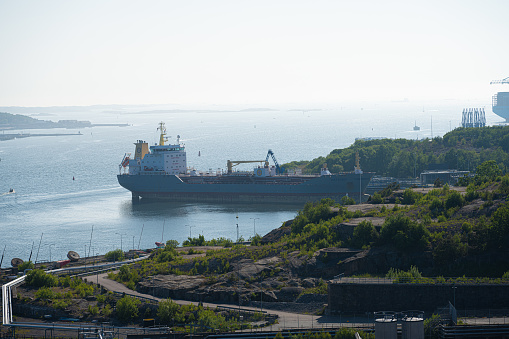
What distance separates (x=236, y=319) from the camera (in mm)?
28125

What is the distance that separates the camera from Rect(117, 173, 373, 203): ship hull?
75812 mm

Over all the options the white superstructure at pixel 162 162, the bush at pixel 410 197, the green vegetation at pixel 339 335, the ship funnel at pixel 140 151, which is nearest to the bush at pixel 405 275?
the green vegetation at pixel 339 335

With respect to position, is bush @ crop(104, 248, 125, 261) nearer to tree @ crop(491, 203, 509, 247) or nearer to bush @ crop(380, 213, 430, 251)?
bush @ crop(380, 213, 430, 251)

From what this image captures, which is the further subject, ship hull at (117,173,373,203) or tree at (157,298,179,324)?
ship hull at (117,173,373,203)

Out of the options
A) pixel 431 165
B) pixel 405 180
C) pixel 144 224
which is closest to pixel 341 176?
pixel 405 180

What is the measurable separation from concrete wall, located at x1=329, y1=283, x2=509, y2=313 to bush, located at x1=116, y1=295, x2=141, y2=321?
8.61 meters

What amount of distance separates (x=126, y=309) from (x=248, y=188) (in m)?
50.6

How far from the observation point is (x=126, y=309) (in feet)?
97.6

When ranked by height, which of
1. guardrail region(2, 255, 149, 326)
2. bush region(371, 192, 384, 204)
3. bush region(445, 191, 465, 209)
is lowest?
guardrail region(2, 255, 149, 326)

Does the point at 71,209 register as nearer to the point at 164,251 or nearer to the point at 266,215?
the point at 266,215

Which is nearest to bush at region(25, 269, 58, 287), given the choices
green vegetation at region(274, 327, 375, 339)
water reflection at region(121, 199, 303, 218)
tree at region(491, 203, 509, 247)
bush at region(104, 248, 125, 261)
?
bush at region(104, 248, 125, 261)

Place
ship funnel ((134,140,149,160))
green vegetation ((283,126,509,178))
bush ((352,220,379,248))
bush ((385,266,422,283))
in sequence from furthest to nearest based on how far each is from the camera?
ship funnel ((134,140,149,160)) < green vegetation ((283,126,509,178)) < bush ((352,220,379,248)) < bush ((385,266,422,283))

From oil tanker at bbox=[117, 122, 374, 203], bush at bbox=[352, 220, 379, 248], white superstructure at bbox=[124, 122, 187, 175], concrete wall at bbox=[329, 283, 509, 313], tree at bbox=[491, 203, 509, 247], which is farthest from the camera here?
white superstructure at bbox=[124, 122, 187, 175]

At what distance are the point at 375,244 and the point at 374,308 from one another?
19.6ft
